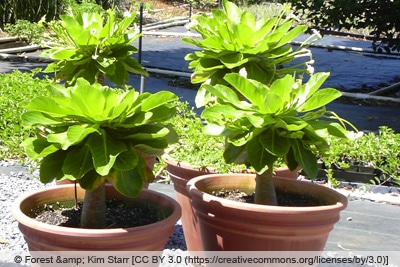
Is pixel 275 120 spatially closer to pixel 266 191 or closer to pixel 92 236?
pixel 266 191

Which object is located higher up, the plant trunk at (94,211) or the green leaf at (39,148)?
the green leaf at (39,148)

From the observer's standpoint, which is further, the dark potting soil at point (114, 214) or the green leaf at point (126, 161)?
the dark potting soil at point (114, 214)

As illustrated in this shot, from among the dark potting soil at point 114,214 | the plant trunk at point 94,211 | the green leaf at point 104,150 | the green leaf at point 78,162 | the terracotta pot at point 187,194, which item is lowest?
the terracotta pot at point 187,194

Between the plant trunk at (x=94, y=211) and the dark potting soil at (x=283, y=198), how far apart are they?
656 mm

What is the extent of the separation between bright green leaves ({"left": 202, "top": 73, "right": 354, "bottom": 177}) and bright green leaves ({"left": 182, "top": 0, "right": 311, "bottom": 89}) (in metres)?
0.36

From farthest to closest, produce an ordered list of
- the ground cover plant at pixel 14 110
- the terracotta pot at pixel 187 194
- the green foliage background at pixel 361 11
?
the green foliage background at pixel 361 11
the ground cover plant at pixel 14 110
the terracotta pot at pixel 187 194

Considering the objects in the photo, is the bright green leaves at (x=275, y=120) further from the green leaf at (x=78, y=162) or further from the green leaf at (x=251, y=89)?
the green leaf at (x=78, y=162)

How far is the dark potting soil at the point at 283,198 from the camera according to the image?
296 centimetres

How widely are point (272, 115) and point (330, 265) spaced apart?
145 cm

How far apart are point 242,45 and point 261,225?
0.91m

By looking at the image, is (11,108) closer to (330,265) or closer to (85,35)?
(85,35)

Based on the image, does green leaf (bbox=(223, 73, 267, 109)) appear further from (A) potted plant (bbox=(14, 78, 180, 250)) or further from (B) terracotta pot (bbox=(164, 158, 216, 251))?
(B) terracotta pot (bbox=(164, 158, 216, 251))

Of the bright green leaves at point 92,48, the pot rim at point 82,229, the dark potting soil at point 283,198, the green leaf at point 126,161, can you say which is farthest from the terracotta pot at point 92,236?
the bright green leaves at point 92,48

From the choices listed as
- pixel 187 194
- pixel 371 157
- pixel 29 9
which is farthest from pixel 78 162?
pixel 29 9
